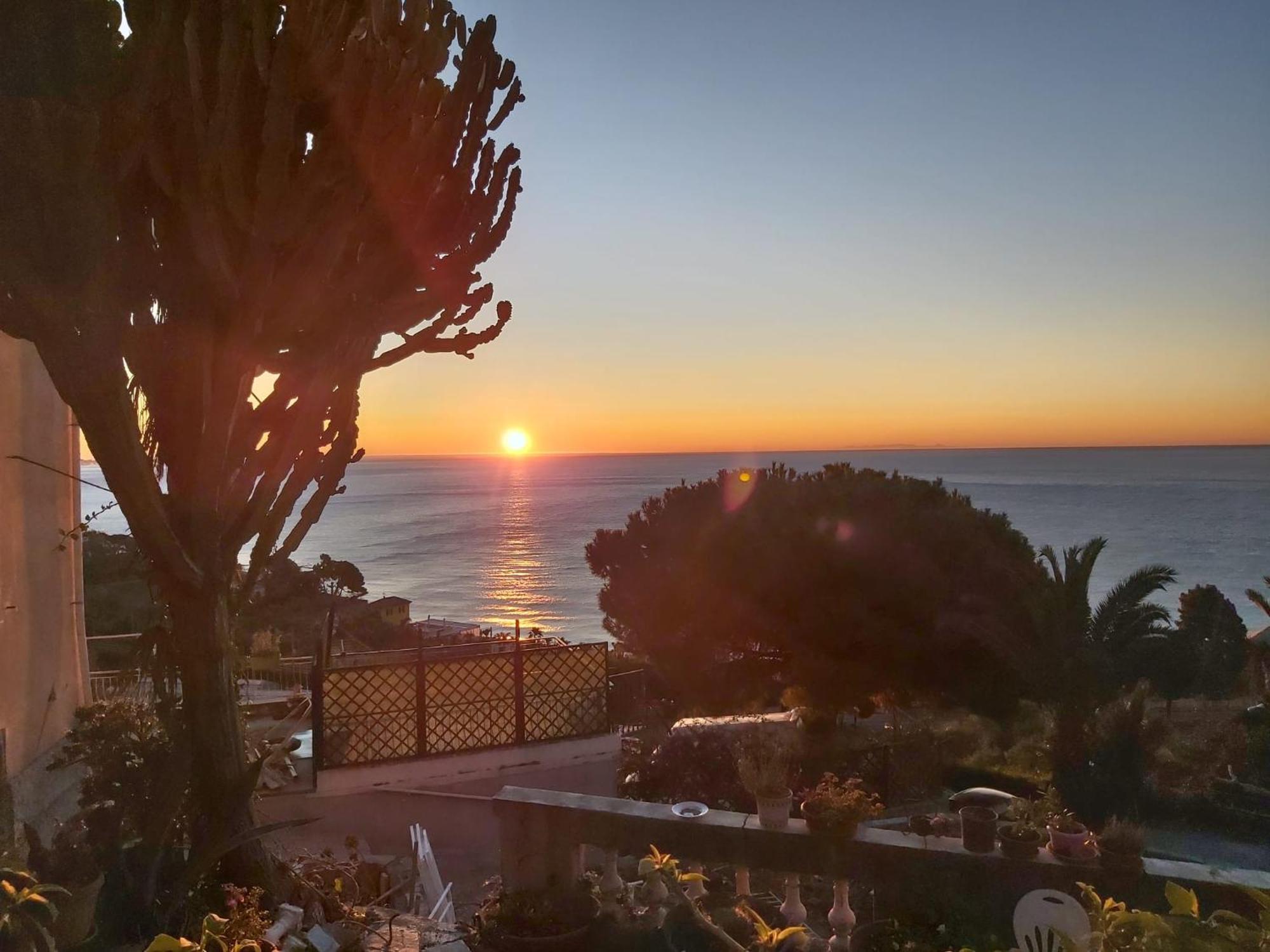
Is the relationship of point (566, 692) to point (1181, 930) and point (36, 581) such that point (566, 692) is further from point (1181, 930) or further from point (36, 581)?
point (1181, 930)

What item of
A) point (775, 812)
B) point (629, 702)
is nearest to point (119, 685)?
point (775, 812)

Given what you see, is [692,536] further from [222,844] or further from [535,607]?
[535,607]

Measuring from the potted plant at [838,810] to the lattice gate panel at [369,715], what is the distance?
15.7 ft

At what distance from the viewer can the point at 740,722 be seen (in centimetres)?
1258

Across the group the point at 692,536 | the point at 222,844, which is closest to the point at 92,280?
the point at 222,844

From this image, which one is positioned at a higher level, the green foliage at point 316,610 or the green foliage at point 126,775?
the green foliage at point 126,775

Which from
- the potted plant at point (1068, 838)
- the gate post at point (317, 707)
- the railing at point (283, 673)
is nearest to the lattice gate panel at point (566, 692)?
the gate post at point (317, 707)

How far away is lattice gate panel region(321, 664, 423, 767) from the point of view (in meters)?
7.73

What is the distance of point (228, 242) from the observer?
4.17 metres

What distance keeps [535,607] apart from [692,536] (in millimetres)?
40432

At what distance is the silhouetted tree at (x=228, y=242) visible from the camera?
3666 millimetres

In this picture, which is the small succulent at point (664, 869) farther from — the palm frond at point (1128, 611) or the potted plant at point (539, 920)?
the palm frond at point (1128, 611)

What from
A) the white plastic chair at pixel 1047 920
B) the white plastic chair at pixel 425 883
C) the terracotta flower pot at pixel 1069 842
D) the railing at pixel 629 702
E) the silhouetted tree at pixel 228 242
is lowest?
the railing at pixel 629 702

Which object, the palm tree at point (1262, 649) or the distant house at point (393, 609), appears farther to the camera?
the distant house at point (393, 609)
